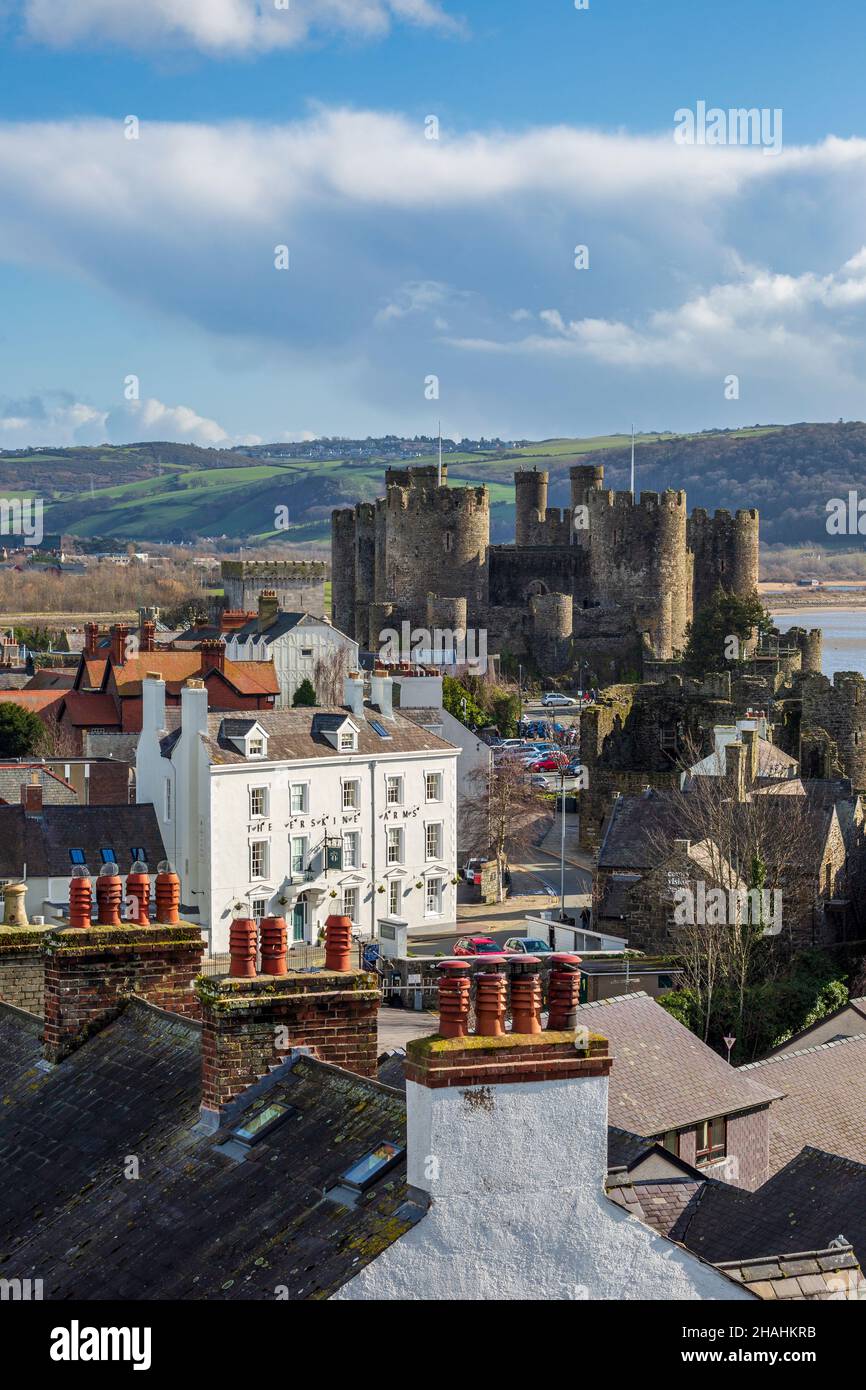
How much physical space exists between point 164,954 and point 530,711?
241 feet

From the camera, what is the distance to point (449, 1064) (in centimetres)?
840

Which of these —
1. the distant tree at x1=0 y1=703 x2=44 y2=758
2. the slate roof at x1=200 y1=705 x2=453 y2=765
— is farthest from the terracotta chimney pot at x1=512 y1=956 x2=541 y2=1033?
the distant tree at x1=0 y1=703 x2=44 y2=758

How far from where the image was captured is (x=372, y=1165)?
→ 30.1 feet

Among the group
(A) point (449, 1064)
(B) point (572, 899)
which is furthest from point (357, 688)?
(A) point (449, 1064)

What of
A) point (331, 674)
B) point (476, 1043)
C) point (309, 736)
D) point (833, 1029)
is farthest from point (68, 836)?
point (476, 1043)

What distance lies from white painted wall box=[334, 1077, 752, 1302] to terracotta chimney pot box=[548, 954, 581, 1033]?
315 mm

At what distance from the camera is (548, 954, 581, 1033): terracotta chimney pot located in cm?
888

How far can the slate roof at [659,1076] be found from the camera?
66.0 feet

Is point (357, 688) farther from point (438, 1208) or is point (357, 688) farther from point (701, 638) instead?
point (438, 1208)

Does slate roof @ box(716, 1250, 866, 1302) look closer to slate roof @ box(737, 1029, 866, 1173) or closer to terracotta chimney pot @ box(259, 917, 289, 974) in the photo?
terracotta chimney pot @ box(259, 917, 289, 974)

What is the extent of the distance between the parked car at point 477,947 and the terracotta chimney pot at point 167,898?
81.3ft

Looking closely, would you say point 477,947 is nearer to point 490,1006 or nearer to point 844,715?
point 844,715
